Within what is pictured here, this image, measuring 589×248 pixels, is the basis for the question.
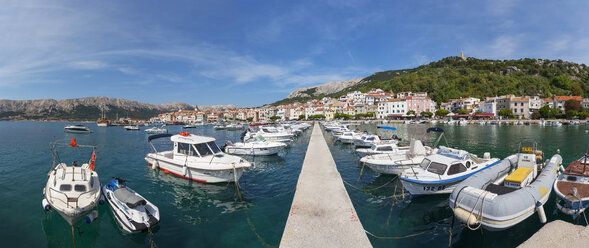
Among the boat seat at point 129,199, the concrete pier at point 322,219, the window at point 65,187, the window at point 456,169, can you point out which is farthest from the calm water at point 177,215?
the window at point 456,169

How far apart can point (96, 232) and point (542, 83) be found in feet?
582

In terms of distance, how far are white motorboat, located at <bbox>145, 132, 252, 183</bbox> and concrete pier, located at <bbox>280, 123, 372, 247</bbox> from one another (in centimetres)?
381

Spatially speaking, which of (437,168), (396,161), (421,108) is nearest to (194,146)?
(396,161)

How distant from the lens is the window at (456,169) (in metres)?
10.7

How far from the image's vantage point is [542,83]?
120 meters

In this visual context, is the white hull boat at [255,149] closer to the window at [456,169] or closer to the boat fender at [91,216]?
the boat fender at [91,216]

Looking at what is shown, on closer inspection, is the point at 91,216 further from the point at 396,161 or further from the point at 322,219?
the point at 396,161

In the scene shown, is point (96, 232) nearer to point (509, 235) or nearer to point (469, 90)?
point (509, 235)

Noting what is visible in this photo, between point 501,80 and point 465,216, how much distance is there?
532ft

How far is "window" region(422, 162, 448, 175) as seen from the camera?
35.0 feet

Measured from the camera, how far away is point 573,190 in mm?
8461

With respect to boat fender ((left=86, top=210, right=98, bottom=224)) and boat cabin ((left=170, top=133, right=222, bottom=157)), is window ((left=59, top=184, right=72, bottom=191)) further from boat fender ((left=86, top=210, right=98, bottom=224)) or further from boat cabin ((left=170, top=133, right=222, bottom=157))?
boat cabin ((left=170, top=133, right=222, bottom=157))

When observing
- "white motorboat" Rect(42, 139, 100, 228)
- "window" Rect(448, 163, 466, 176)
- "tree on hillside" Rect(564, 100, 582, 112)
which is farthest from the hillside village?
"white motorboat" Rect(42, 139, 100, 228)

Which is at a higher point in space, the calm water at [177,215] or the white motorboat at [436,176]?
the white motorboat at [436,176]
